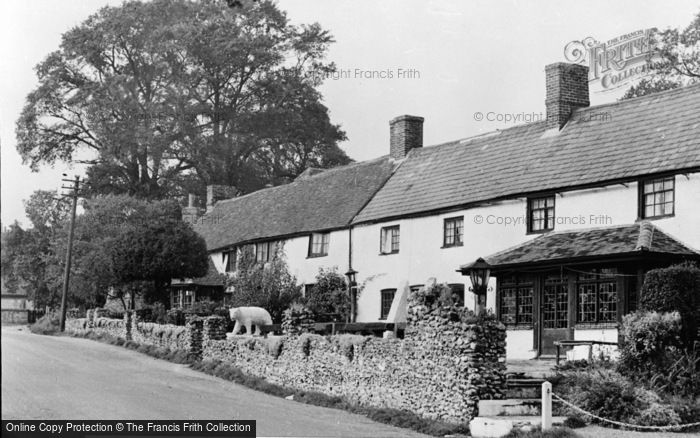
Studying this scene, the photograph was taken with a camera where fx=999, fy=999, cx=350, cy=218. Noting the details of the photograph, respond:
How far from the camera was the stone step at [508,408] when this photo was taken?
63.4 feet

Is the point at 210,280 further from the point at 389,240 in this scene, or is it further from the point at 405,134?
the point at 389,240

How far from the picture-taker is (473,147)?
37.7m

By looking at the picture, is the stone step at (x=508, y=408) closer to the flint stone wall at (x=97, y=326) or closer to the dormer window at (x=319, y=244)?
the dormer window at (x=319, y=244)

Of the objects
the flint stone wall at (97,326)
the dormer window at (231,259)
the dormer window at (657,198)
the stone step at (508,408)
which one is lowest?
the stone step at (508,408)

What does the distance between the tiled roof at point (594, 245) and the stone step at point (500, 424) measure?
822 centimetres

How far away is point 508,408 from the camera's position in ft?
63.7

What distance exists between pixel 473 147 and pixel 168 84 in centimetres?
3241

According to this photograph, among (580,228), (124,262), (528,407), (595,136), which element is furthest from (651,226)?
(124,262)

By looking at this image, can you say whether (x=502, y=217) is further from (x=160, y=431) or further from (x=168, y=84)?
(x=168, y=84)

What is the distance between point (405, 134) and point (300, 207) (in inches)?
265

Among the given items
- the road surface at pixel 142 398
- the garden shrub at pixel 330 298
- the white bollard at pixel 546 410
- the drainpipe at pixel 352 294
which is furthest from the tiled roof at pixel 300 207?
the white bollard at pixel 546 410

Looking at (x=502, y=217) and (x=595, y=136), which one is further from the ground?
(x=595, y=136)

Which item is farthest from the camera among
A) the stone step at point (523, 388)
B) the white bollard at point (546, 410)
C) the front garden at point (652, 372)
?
the stone step at point (523, 388)

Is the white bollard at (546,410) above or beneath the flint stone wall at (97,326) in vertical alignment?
beneath
